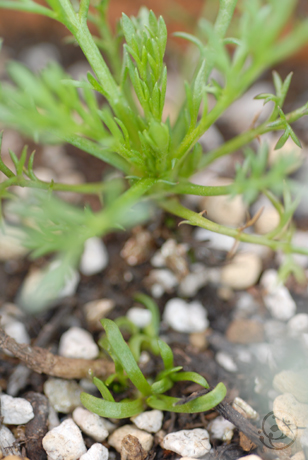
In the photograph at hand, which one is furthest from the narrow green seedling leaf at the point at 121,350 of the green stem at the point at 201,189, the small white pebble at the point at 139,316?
the green stem at the point at 201,189

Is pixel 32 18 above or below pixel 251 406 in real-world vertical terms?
above

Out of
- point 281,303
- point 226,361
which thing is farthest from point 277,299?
point 226,361

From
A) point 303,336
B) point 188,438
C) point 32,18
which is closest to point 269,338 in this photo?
point 303,336

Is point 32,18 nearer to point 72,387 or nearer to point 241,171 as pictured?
point 241,171

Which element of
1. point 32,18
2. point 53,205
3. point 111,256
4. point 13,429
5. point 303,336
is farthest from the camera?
point 32,18

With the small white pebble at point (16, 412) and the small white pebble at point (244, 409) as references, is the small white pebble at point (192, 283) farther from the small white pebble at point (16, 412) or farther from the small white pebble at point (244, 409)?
the small white pebble at point (16, 412)

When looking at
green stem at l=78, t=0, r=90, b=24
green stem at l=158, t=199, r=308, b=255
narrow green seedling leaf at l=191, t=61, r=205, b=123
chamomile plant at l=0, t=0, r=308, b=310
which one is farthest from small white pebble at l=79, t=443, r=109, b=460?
green stem at l=78, t=0, r=90, b=24

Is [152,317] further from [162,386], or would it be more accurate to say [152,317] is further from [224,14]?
[224,14]
